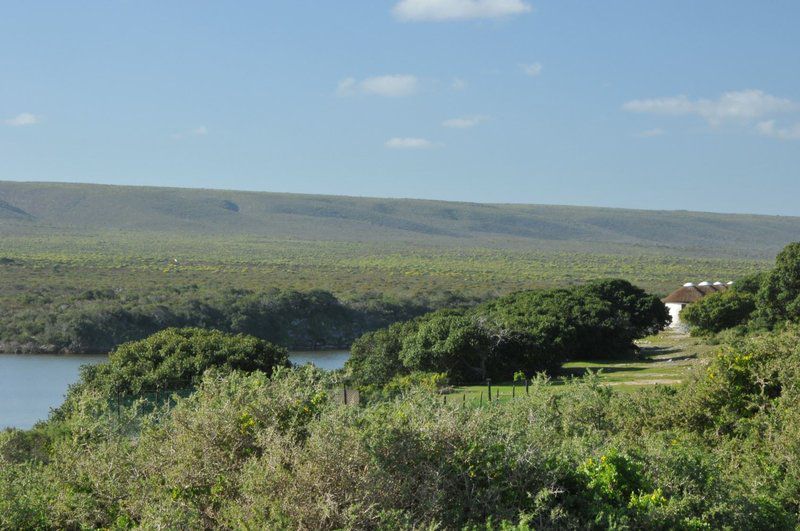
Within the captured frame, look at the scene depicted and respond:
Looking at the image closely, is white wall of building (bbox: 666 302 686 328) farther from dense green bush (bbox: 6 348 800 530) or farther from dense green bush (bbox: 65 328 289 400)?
dense green bush (bbox: 6 348 800 530)

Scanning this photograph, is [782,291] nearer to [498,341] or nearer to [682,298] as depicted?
[498,341]

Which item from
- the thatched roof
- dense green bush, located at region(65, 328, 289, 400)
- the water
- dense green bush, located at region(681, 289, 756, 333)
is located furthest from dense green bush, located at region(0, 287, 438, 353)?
dense green bush, located at region(65, 328, 289, 400)

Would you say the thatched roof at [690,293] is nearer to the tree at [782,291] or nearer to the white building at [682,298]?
the white building at [682,298]

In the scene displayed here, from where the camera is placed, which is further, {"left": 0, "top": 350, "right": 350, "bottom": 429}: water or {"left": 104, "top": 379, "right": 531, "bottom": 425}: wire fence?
{"left": 0, "top": 350, "right": 350, "bottom": 429}: water

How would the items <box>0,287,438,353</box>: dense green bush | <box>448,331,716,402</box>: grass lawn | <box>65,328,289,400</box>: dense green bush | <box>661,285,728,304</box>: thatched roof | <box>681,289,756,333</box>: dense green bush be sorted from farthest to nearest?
<box>661,285,728,304</box>: thatched roof < <box>0,287,438,353</box>: dense green bush < <box>681,289,756,333</box>: dense green bush < <box>448,331,716,402</box>: grass lawn < <box>65,328,289,400</box>: dense green bush

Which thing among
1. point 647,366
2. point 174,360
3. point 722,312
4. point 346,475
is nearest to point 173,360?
point 174,360

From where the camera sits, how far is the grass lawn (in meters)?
30.7

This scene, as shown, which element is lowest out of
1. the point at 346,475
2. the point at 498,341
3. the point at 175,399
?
the point at 498,341

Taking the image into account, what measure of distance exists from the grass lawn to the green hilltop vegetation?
1987 centimetres

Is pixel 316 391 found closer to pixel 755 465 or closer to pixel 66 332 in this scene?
pixel 755 465

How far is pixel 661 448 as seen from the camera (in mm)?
10102

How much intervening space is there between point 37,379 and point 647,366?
23.7 m

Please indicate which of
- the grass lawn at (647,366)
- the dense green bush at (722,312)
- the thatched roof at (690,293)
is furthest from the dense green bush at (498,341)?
the thatched roof at (690,293)

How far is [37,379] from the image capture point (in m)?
42.3
